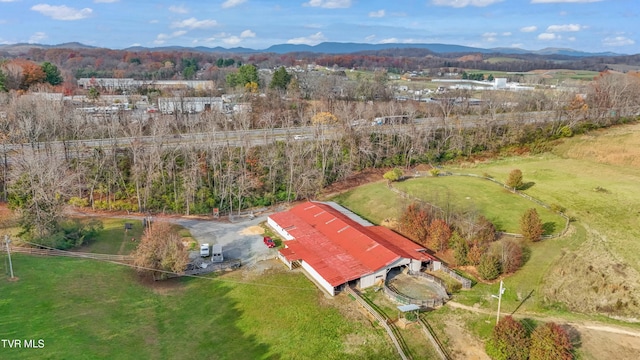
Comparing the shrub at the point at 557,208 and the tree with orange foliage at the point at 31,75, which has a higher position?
the tree with orange foliage at the point at 31,75

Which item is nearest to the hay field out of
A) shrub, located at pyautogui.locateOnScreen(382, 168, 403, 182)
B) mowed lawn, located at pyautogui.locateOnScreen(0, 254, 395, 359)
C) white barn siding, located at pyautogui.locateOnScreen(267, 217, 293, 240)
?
shrub, located at pyautogui.locateOnScreen(382, 168, 403, 182)

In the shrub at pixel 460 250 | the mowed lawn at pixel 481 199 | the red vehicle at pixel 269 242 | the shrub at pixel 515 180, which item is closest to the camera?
the shrub at pixel 460 250

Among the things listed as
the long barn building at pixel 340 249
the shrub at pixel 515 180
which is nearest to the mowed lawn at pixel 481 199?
the shrub at pixel 515 180

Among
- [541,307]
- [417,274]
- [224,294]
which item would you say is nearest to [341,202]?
[417,274]

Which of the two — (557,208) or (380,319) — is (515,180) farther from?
(380,319)

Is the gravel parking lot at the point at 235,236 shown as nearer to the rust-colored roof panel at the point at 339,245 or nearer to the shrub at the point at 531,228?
the rust-colored roof panel at the point at 339,245

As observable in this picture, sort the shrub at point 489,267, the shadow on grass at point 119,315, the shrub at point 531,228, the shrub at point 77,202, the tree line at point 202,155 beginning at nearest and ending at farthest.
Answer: the shadow on grass at point 119,315, the shrub at point 489,267, the shrub at point 531,228, the tree line at point 202,155, the shrub at point 77,202

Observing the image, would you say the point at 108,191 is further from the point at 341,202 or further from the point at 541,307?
the point at 541,307

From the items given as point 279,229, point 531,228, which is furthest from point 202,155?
point 531,228
